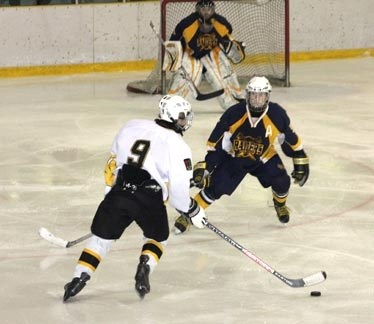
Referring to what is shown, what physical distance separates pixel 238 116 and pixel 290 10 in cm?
555

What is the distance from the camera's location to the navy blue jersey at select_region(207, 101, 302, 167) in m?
5.18

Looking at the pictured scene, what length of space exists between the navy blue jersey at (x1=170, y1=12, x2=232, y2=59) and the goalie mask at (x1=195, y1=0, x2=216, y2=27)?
0.05 meters

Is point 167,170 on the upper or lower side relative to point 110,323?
upper

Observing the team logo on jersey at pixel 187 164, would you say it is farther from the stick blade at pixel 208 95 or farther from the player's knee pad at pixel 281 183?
the stick blade at pixel 208 95

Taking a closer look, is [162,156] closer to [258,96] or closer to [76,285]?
[76,285]

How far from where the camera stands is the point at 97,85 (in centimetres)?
941

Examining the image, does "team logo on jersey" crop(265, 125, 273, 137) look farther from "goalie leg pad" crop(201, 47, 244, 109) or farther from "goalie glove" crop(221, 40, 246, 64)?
"goalie leg pad" crop(201, 47, 244, 109)

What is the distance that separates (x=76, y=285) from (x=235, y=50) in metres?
4.23

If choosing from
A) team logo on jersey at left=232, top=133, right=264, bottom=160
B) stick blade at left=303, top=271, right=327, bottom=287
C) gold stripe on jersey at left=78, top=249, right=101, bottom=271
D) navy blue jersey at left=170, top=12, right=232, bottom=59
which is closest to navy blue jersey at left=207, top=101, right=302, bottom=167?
team logo on jersey at left=232, top=133, right=264, bottom=160

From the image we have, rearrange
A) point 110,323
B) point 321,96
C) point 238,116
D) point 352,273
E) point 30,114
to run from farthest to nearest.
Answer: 1. point 321,96
2. point 30,114
3. point 238,116
4. point 352,273
5. point 110,323

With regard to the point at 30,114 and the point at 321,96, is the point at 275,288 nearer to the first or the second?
the point at 30,114

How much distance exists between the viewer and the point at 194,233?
5348 mm

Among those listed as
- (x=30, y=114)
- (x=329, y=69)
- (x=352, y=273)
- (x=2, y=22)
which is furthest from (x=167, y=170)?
(x=329, y=69)

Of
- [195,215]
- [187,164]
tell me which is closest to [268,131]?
[195,215]
